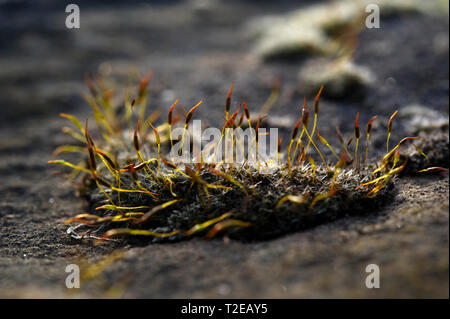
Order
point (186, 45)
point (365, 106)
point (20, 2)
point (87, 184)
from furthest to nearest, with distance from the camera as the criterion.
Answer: point (20, 2), point (186, 45), point (365, 106), point (87, 184)

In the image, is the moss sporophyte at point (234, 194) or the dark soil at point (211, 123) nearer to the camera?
the dark soil at point (211, 123)

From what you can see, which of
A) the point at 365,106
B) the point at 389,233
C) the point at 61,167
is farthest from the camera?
the point at 365,106

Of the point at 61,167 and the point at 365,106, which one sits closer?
the point at 61,167

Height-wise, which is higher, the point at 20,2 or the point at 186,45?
the point at 20,2

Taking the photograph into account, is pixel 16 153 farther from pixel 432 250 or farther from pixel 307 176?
pixel 432 250

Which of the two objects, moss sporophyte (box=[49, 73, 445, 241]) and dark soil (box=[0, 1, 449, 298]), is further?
moss sporophyte (box=[49, 73, 445, 241])

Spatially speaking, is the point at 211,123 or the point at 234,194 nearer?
the point at 234,194

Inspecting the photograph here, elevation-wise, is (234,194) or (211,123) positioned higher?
(211,123)
